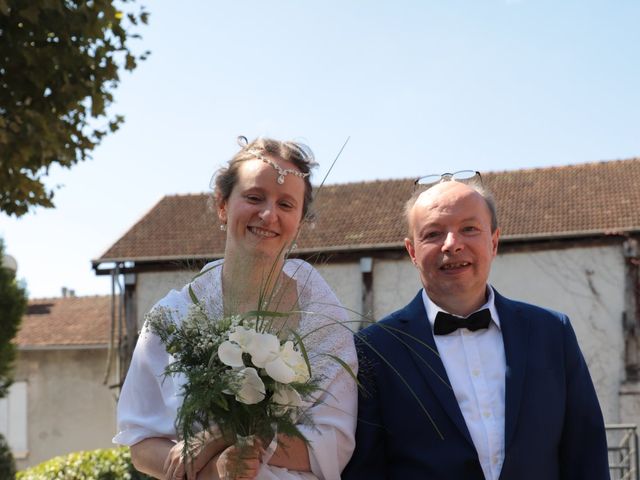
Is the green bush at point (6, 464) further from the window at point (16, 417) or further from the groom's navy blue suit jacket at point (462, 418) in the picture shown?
the window at point (16, 417)

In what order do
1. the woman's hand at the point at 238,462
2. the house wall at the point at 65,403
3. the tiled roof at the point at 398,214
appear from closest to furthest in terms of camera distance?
1. the woman's hand at the point at 238,462
2. the tiled roof at the point at 398,214
3. the house wall at the point at 65,403

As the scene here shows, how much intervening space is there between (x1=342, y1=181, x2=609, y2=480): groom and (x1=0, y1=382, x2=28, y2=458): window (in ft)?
83.4

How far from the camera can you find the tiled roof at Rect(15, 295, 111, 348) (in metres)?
27.4

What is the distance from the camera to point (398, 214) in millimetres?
21328

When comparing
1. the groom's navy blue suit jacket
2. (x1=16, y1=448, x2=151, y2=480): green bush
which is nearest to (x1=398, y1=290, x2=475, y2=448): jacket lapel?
the groom's navy blue suit jacket

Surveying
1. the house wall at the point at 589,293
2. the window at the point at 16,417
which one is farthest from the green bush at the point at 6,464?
the window at the point at 16,417

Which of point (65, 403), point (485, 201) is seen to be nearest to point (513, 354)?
point (485, 201)

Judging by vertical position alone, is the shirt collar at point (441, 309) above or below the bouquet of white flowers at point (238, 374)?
above

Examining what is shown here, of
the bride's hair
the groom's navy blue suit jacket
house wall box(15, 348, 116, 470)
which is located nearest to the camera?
the groom's navy blue suit jacket

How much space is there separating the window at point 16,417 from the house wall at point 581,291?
34.8 feet

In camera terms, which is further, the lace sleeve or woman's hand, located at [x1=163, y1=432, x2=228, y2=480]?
the lace sleeve

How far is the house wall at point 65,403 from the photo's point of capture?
2653cm

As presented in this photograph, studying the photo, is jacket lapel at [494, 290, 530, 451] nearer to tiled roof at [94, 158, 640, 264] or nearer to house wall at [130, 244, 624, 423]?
house wall at [130, 244, 624, 423]

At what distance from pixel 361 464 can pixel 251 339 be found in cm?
89
